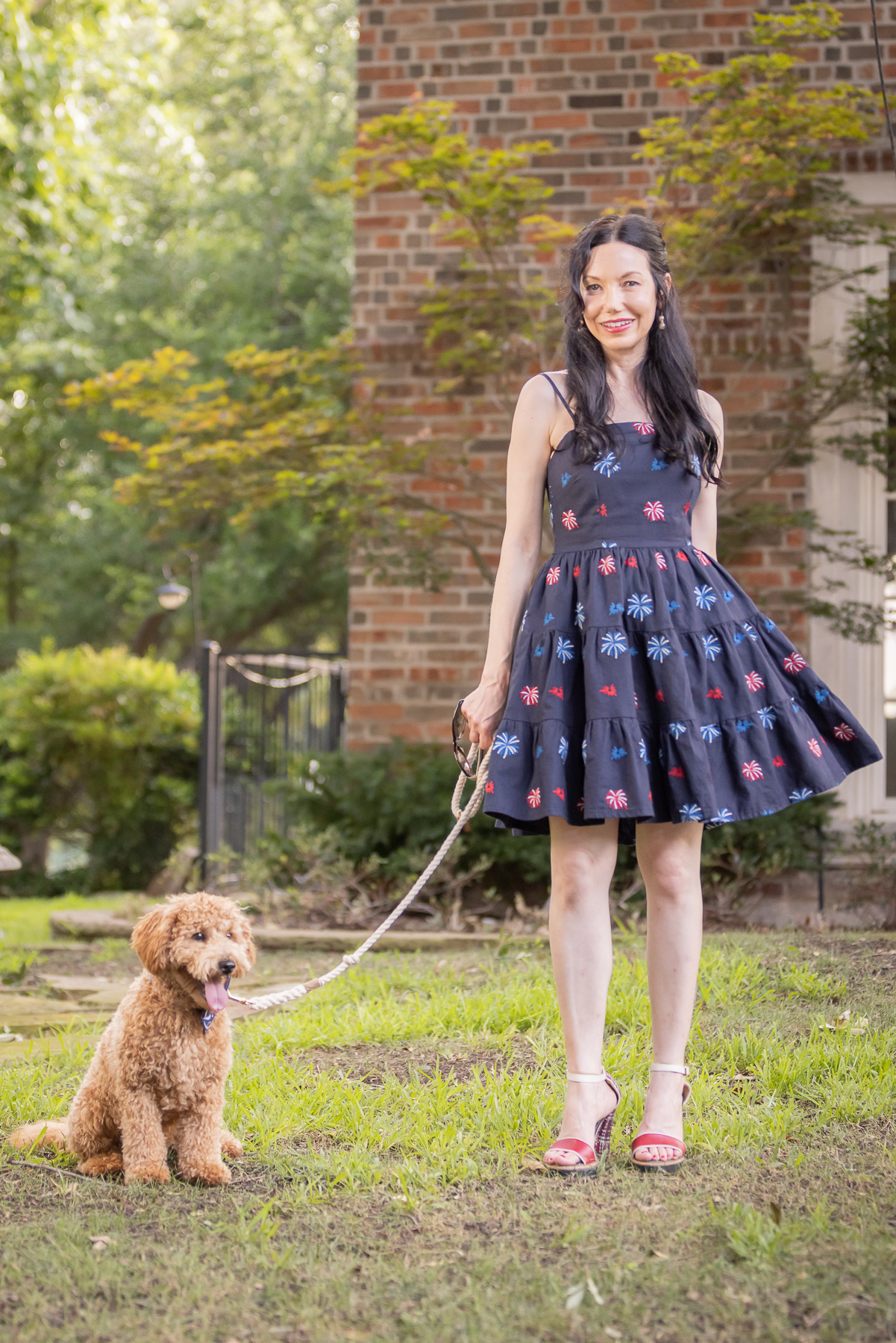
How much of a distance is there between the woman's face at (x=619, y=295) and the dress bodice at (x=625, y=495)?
7.5 inches

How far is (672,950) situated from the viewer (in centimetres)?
236

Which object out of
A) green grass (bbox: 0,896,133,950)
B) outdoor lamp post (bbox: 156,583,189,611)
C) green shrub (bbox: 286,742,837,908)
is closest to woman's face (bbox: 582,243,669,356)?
green shrub (bbox: 286,742,837,908)

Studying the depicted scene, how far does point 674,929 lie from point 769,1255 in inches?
24.3

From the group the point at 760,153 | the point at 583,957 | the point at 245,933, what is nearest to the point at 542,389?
the point at 583,957

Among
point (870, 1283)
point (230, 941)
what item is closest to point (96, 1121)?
point (230, 941)

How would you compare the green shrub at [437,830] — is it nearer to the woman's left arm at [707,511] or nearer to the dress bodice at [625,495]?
the woman's left arm at [707,511]

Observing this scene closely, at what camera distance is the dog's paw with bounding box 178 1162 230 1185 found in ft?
7.53

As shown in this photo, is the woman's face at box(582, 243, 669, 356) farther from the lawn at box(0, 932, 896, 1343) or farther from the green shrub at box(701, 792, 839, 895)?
the green shrub at box(701, 792, 839, 895)

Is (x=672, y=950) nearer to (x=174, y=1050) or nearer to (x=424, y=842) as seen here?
(x=174, y=1050)

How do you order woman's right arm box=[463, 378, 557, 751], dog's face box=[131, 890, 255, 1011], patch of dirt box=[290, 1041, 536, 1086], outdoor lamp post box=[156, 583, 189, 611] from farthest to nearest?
outdoor lamp post box=[156, 583, 189, 611] < patch of dirt box=[290, 1041, 536, 1086] < woman's right arm box=[463, 378, 557, 751] < dog's face box=[131, 890, 255, 1011]

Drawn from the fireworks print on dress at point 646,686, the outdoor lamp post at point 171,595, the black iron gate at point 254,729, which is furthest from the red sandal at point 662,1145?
the outdoor lamp post at point 171,595

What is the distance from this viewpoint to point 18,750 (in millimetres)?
9398

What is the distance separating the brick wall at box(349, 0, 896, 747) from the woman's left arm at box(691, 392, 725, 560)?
3.12 m

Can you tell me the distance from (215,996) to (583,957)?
2.31 feet
